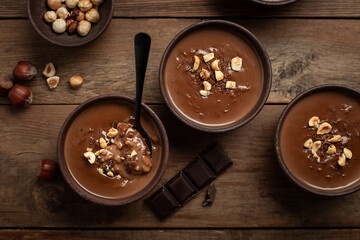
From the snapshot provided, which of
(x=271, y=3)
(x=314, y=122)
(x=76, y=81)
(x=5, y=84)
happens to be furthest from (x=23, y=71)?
(x=314, y=122)

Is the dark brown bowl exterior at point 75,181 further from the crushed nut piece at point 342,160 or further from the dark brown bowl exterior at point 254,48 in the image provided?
the crushed nut piece at point 342,160

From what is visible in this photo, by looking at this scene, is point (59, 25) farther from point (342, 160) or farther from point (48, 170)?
point (342, 160)

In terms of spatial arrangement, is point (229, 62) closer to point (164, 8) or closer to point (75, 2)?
point (164, 8)

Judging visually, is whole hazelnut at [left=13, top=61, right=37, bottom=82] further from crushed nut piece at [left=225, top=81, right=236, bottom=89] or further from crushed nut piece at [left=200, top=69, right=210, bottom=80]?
crushed nut piece at [left=225, top=81, right=236, bottom=89]

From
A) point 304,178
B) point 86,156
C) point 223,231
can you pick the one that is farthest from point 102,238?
point 304,178

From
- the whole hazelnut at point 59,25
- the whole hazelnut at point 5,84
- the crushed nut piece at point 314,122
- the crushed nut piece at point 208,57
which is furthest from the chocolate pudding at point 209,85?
the whole hazelnut at point 5,84

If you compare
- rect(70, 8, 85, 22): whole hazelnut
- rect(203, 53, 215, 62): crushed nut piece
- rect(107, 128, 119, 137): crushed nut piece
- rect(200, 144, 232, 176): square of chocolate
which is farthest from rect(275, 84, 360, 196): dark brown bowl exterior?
rect(70, 8, 85, 22): whole hazelnut
